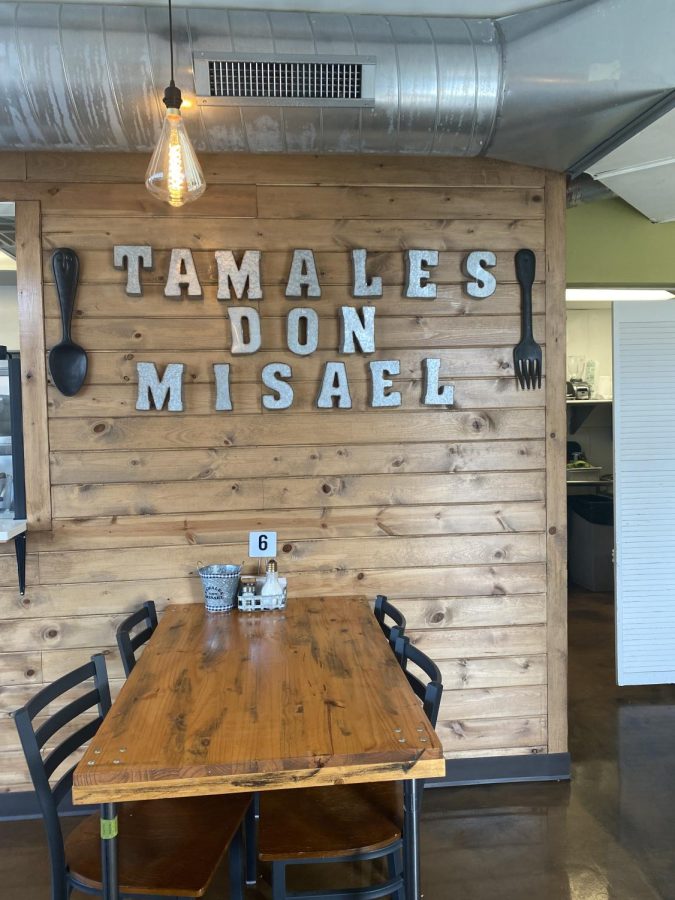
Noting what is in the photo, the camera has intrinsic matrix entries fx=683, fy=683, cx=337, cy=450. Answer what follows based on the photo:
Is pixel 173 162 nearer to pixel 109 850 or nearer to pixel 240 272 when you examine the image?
pixel 240 272

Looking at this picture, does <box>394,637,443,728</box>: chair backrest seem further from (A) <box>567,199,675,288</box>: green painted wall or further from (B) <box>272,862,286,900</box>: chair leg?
(A) <box>567,199,675,288</box>: green painted wall

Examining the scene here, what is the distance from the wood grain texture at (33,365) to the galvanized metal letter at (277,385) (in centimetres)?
83

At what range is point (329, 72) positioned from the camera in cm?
216

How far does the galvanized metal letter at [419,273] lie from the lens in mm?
2676

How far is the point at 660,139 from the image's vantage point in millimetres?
2475

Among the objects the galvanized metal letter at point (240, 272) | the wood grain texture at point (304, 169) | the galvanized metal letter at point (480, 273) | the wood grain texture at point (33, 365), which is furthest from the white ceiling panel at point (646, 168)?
the wood grain texture at point (33, 365)

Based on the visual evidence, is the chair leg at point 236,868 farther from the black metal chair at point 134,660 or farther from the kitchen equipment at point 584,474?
the kitchen equipment at point 584,474

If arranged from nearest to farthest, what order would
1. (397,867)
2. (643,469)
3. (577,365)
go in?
(397,867)
(643,469)
(577,365)

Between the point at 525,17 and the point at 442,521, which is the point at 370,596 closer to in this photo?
the point at 442,521

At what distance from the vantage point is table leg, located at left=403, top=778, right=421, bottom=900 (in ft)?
5.01

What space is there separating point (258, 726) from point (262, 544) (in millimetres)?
1169

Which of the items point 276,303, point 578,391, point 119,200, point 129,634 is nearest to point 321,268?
point 276,303

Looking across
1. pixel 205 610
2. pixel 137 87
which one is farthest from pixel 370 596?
pixel 137 87

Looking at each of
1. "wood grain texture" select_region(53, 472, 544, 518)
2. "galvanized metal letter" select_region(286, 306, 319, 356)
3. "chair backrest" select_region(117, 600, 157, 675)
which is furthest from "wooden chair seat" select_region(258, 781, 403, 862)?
"galvanized metal letter" select_region(286, 306, 319, 356)
